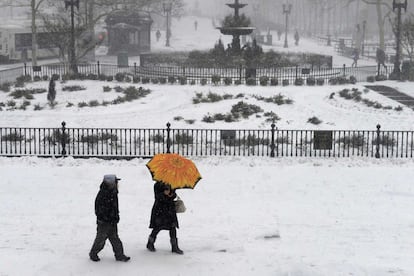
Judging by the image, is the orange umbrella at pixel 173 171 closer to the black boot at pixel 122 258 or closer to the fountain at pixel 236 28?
the black boot at pixel 122 258

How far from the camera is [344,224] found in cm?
1215

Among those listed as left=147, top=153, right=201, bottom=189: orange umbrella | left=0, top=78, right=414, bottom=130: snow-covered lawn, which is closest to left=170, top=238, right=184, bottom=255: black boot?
left=147, top=153, right=201, bottom=189: orange umbrella

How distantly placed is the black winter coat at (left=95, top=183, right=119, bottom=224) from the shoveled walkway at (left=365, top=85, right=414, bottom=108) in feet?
66.3

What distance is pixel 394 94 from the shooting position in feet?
98.2

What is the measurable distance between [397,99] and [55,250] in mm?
21866

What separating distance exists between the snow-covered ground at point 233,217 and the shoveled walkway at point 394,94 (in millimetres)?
6772

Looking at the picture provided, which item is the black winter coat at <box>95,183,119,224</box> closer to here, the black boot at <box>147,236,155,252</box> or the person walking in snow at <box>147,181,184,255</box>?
the person walking in snow at <box>147,181,184,255</box>

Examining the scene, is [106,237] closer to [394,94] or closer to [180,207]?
[180,207]

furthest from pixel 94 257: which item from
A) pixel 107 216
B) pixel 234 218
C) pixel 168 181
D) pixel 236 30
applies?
pixel 236 30

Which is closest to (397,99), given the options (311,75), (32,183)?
(311,75)

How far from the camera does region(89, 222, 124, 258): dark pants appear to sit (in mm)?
9523

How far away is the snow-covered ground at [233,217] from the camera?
9797 millimetres

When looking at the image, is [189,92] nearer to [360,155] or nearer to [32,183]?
[360,155]

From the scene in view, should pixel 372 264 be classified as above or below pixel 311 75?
below
